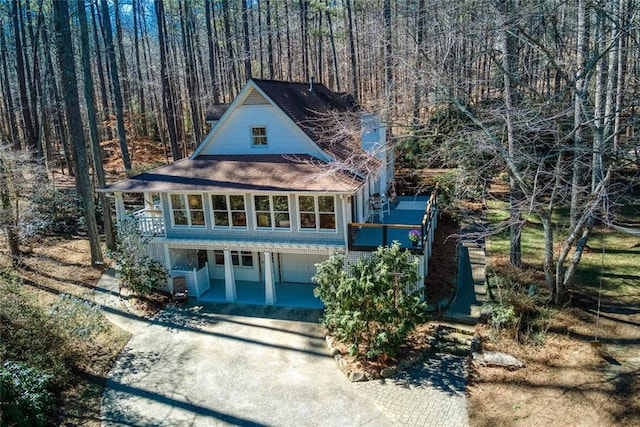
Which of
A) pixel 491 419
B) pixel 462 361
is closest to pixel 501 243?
pixel 462 361

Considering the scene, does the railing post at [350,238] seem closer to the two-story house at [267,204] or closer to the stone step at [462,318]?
the two-story house at [267,204]

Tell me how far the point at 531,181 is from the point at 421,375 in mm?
7431

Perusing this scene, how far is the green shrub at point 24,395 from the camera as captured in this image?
898 cm

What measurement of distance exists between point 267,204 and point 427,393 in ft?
25.4

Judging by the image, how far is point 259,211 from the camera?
15.2m

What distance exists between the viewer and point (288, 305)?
1509 cm

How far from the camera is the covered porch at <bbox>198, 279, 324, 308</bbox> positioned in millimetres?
15258

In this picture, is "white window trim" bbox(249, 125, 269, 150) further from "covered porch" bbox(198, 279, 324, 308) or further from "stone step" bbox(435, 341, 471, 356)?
"stone step" bbox(435, 341, 471, 356)

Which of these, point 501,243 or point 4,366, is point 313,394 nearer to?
point 4,366

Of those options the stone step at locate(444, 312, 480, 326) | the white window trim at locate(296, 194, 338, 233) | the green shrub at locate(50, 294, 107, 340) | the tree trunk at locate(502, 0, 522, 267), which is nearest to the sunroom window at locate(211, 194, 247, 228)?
the white window trim at locate(296, 194, 338, 233)

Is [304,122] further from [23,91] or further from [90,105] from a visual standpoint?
[23,91]

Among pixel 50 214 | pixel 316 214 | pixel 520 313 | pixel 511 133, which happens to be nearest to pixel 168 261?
pixel 316 214

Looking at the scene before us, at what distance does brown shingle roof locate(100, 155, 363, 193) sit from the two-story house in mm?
38

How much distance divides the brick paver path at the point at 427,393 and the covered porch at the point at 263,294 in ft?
14.5
